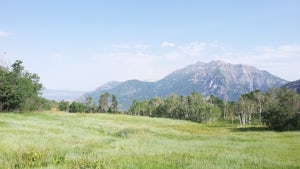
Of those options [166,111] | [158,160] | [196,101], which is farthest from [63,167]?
[166,111]

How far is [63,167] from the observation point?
13.0m

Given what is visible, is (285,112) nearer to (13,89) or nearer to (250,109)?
(250,109)

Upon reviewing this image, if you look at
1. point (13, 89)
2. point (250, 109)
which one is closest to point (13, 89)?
point (13, 89)

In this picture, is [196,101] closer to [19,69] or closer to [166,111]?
[166,111]

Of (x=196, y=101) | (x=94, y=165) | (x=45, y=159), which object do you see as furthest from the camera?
(x=196, y=101)

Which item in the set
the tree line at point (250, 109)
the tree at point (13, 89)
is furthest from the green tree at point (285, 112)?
the tree at point (13, 89)

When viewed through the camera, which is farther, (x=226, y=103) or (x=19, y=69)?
(x=226, y=103)

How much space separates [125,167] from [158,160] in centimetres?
286

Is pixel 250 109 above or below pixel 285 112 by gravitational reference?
above

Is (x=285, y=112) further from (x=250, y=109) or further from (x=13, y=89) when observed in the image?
(x=13, y=89)

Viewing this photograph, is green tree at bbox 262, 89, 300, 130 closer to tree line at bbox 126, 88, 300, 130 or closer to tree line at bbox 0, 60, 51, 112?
tree line at bbox 126, 88, 300, 130

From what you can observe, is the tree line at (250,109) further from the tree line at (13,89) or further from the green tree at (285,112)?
the tree line at (13,89)

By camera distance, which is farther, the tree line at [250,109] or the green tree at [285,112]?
the tree line at [250,109]

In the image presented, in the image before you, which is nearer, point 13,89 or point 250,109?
point 13,89
